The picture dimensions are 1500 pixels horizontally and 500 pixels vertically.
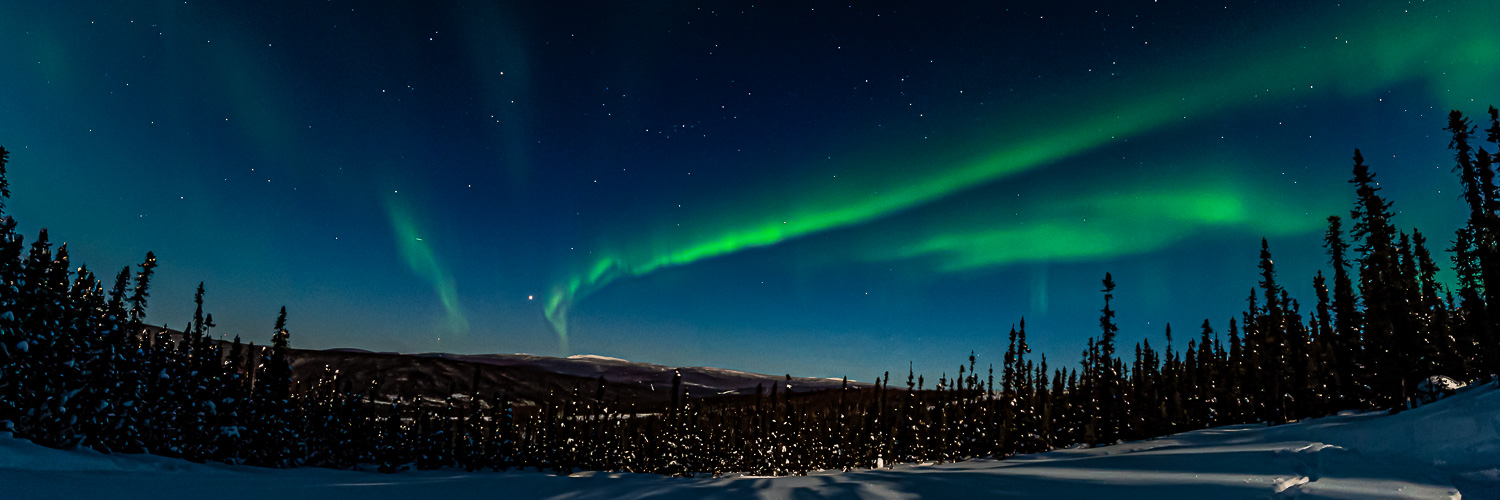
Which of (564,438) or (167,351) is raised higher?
(167,351)

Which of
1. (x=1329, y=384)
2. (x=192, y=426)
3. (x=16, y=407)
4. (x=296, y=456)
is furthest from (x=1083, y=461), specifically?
(x=296, y=456)

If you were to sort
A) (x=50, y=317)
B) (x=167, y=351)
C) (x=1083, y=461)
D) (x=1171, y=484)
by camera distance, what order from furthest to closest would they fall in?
(x=167, y=351), (x=50, y=317), (x=1083, y=461), (x=1171, y=484)

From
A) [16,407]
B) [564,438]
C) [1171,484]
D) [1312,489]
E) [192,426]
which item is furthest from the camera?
[564,438]

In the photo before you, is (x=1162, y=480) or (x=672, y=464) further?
(x=672, y=464)

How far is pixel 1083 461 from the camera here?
19.0 metres

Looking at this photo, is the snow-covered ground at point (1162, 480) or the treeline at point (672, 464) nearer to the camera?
the snow-covered ground at point (1162, 480)

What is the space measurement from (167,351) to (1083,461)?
233ft

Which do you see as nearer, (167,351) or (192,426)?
(192,426)

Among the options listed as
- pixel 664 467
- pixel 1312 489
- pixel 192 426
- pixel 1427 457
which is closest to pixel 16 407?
pixel 192 426

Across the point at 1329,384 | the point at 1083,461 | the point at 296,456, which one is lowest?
the point at 296,456

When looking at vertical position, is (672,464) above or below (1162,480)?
below

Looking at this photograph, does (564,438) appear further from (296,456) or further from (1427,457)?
(1427,457)

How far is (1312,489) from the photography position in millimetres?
10031

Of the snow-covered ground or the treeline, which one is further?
the treeline
